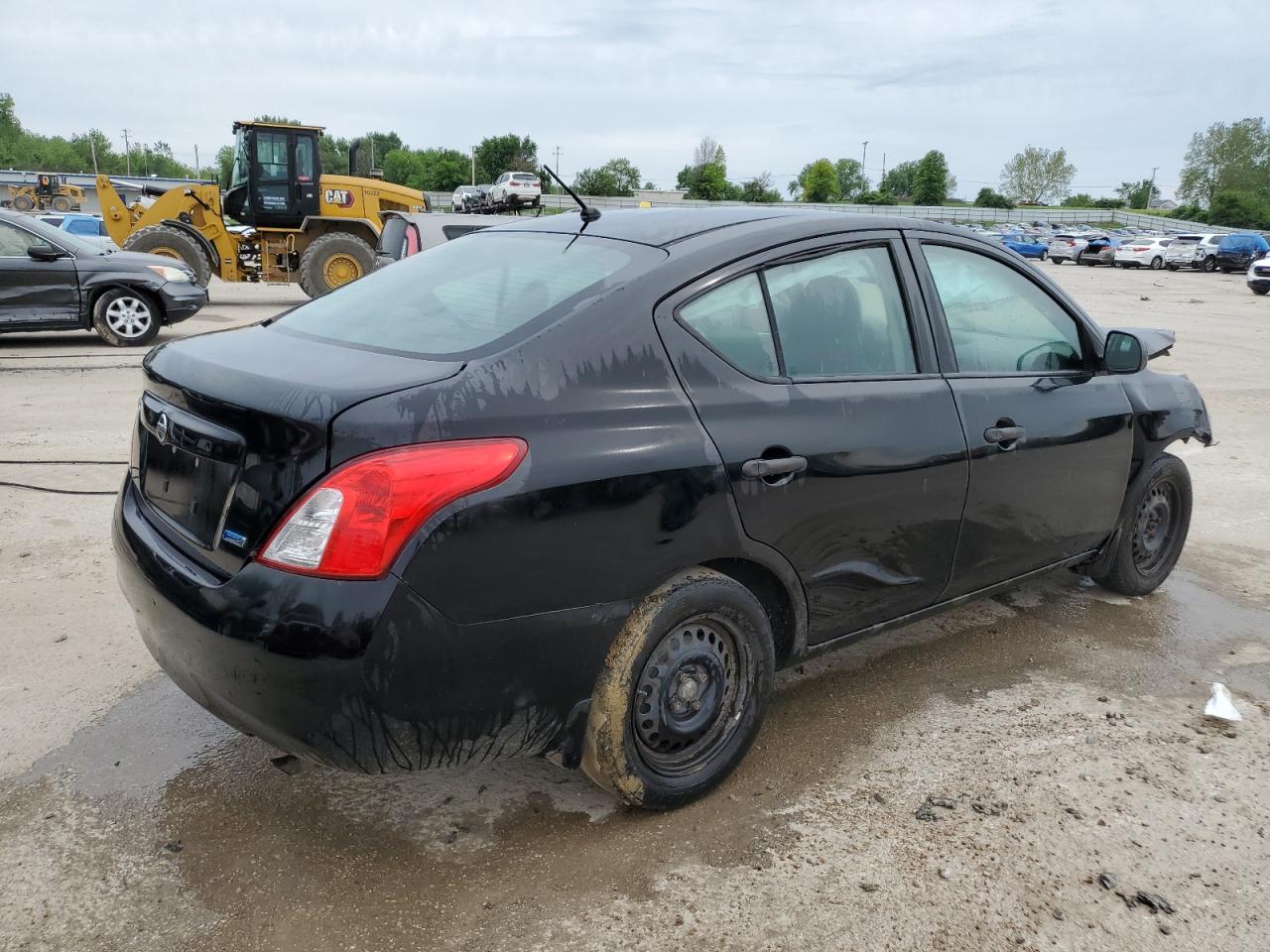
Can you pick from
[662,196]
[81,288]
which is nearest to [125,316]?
[81,288]

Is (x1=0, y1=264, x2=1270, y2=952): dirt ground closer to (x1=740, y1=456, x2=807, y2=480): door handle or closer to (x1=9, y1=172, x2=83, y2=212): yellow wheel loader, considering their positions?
(x1=740, y1=456, x2=807, y2=480): door handle

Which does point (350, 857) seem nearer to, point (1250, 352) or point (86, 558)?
point (86, 558)

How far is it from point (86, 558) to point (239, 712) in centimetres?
290

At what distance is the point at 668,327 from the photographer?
2725 millimetres

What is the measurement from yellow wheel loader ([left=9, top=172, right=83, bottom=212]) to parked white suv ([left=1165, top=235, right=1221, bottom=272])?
4773 cm

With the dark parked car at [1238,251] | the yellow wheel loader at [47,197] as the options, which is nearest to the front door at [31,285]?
the yellow wheel loader at [47,197]

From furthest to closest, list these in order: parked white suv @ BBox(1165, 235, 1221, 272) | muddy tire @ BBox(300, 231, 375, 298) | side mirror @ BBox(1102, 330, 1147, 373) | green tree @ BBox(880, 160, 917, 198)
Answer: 1. green tree @ BBox(880, 160, 917, 198)
2. parked white suv @ BBox(1165, 235, 1221, 272)
3. muddy tire @ BBox(300, 231, 375, 298)
4. side mirror @ BBox(1102, 330, 1147, 373)

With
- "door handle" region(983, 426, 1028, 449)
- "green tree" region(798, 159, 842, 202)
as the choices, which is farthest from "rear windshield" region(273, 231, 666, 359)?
"green tree" region(798, 159, 842, 202)

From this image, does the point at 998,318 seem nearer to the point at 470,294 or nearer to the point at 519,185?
the point at 470,294

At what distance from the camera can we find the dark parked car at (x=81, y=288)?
10.9 meters

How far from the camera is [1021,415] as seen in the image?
11.9 ft

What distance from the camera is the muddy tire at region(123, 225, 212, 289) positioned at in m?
15.2

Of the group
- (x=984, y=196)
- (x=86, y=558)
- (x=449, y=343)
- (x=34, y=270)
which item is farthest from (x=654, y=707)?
(x=984, y=196)

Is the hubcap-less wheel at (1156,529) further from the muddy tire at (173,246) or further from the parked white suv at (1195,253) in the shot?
the parked white suv at (1195,253)
